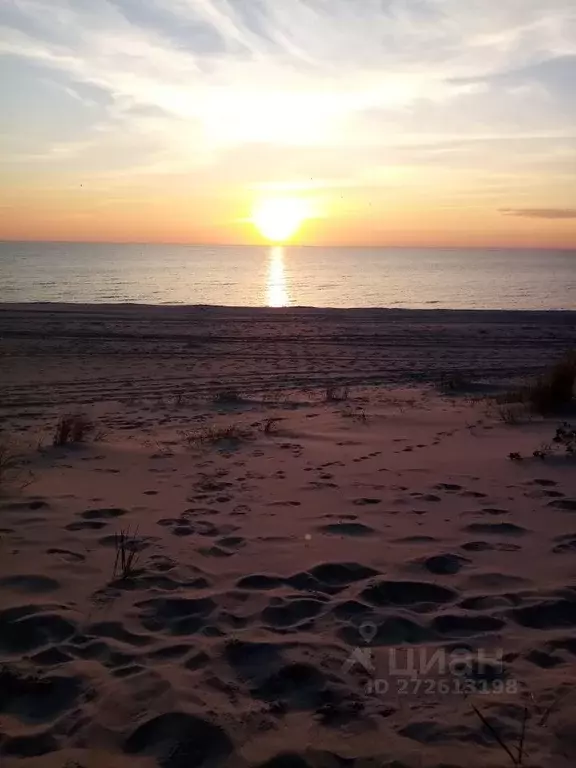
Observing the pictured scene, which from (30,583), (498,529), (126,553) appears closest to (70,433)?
(126,553)

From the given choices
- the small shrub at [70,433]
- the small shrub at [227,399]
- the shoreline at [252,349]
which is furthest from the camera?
the shoreline at [252,349]

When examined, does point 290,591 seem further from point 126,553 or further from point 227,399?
point 227,399

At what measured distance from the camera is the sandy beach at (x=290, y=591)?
2.68m

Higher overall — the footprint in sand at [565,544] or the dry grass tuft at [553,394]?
the dry grass tuft at [553,394]

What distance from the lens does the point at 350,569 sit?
13.5ft

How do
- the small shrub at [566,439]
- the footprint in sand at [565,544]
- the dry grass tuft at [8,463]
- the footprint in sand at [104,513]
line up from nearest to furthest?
1. the footprint in sand at [565,544]
2. the footprint in sand at [104,513]
3. the dry grass tuft at [8,463]
4. the small shrub at [566,439]

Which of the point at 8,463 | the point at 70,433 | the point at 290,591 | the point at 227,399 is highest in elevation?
the point at 227,399

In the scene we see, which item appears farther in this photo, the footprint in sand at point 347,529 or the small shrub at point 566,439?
the small shrub at point 566,439

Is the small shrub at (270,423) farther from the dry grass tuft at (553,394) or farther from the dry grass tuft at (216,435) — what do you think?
the dry grass tuft at (553,394)

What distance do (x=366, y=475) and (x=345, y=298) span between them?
40.0 m

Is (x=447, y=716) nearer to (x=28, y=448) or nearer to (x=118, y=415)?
(x=28, y=448)

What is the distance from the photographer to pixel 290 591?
3854 mm

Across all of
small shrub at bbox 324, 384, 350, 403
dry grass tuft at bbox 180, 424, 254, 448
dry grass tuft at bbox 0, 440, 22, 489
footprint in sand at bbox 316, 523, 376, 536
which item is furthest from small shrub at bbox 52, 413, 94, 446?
small shrub at bbox 324, 384, 350, 403

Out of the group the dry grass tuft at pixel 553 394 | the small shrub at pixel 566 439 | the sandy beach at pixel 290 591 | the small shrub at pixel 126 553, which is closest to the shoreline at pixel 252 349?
the dry grass tuft at pixel 553 394
